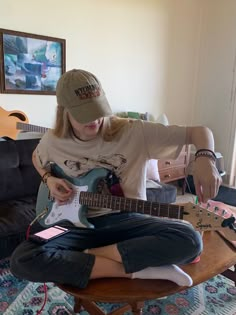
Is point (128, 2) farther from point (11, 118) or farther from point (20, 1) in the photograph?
point (11, 118)

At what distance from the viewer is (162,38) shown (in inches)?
120

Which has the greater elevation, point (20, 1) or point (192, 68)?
point (20, 1)

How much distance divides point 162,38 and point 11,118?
6.16 feet

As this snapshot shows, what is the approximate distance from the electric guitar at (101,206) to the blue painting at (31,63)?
3.83 feet

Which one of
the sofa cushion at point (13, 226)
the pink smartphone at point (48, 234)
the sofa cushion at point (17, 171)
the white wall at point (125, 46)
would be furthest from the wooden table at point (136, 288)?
the white wall at point (125, 46)

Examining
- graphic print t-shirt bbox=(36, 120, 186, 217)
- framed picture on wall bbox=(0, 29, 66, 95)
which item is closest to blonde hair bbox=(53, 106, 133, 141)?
graphic print t-shirt bbox=(36, 120, 186, 217)

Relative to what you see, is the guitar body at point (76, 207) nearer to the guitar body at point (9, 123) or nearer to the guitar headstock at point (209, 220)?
the guitar headstock at point (209, 220)

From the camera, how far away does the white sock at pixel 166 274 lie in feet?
3.09

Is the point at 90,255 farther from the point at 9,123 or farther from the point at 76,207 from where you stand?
the point at 9,123

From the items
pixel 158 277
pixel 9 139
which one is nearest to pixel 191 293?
pixel 158 277

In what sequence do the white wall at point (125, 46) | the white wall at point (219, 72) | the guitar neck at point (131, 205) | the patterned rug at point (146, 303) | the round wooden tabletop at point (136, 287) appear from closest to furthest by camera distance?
the round wooden tabletop at point (136, 287) < the guitar neck at point (131, 205) < the patterned rug at point (146, 303) < the white wall at point (125, 46) < the white wall at point (219, 72)

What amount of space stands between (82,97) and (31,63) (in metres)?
1.31

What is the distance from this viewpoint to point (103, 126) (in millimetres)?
1218

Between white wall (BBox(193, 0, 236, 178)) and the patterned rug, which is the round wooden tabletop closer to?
the patterned rug
